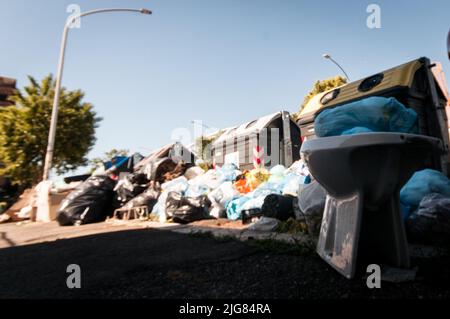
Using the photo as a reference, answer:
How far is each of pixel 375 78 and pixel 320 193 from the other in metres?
2.34

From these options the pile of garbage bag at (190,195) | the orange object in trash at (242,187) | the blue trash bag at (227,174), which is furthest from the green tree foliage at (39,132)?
the orange object in trash at (242,187)

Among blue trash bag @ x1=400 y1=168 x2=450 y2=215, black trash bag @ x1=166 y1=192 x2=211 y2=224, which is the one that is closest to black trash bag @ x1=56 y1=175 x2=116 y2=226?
black trash bag @ x1=166 y1=192 x2=211 y2=224

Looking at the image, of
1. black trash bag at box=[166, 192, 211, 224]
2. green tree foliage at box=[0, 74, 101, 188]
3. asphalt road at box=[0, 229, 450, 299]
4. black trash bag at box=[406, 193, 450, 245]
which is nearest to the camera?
asphalt road at box=[0, 229, 450, 299]

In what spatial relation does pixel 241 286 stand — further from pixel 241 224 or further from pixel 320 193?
pixel 241 224

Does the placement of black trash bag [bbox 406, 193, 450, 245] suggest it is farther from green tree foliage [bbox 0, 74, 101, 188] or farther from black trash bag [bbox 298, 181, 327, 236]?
green tree foliage [bbox 0, 74, 101, 188]

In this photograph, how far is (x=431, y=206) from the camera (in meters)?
1.83

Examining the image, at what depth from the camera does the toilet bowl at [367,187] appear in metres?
1.24

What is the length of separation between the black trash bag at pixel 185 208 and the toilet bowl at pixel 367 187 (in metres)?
2.83

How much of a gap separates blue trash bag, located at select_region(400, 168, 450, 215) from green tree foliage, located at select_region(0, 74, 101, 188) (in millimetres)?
11770

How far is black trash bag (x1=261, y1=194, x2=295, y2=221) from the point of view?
307cm

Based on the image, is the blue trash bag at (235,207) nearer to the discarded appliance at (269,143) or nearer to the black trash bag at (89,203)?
the black trash bag at (89,203)

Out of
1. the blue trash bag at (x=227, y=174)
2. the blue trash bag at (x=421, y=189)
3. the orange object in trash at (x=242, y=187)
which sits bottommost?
the orange object in trash at (x=242, y=187)

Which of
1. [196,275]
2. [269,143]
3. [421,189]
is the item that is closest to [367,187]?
[196,275]

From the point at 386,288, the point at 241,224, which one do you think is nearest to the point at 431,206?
the point at 386,288
